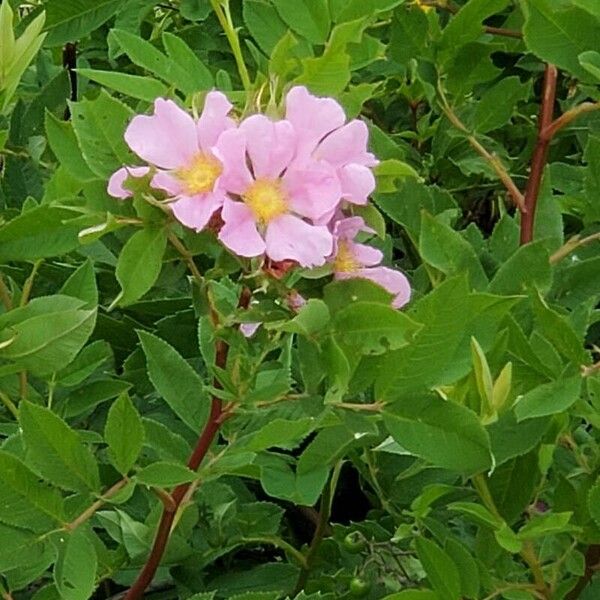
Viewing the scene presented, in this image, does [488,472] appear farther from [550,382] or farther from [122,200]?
[122,200]

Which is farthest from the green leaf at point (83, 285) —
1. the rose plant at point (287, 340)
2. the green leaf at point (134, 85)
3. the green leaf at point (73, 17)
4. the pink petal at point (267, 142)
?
the green leaf at point (73, 17)

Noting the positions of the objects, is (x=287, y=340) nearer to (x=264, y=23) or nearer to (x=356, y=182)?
(x=356, y=182)

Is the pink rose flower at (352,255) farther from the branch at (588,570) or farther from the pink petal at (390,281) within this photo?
the branch at (588,570)

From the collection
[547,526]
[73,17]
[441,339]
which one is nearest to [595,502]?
[547,526]

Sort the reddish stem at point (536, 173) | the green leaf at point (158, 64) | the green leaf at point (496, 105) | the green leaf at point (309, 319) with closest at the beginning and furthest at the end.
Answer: the green leaf at point (309, 319) < the green leaf at point (158, 64) < the reddish stem at point (536, 173) < the green leaf at point (496, 105)

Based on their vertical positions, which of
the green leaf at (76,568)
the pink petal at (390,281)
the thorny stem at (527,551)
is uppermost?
the pink petal at (390,281)

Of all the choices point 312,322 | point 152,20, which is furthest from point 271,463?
point 152,20
